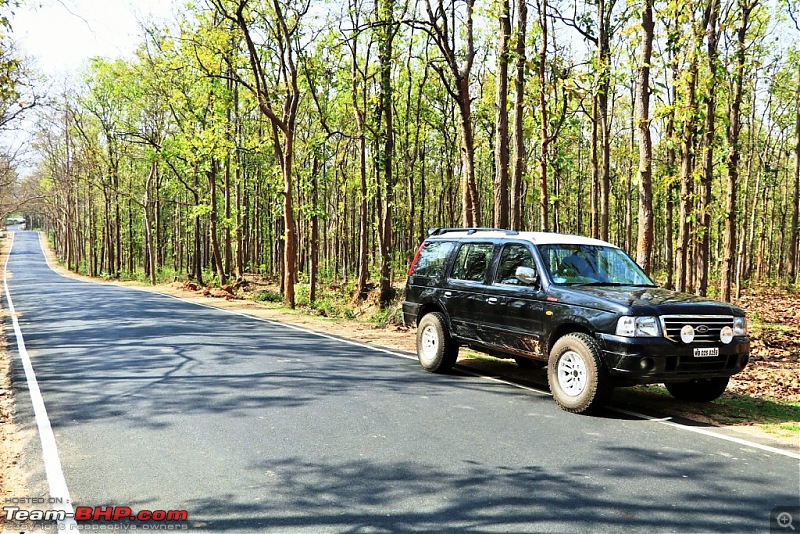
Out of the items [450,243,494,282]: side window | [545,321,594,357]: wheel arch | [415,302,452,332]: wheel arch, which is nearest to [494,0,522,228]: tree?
[415,302,452,332]: wheel arch

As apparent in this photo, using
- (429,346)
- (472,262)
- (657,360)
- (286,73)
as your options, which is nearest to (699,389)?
(657,360)

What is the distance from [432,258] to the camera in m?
10.0

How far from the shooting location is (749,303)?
73.5 ft

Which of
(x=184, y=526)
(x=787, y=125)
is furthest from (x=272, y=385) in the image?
(x=787, y=125)

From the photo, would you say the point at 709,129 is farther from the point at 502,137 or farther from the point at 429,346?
the point at 429,346

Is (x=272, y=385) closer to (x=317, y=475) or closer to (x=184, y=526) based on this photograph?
(x=317, y=475)

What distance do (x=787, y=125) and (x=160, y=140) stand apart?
35.3 m

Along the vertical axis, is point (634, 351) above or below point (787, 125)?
below

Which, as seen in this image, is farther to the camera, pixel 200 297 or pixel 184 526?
pixel 200 297

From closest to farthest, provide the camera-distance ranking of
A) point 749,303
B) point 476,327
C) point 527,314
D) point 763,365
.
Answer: point 527,314, point 476,327, point 763,365, point 749,303

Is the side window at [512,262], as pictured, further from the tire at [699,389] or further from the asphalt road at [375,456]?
the tire at [699,389]

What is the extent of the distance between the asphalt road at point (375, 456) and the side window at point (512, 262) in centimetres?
150

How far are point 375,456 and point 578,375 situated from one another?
2.84 m

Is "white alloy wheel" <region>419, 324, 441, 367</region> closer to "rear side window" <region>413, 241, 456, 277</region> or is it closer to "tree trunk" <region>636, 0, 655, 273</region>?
"rear side window" <region>413, 241, 456, 277</region>
